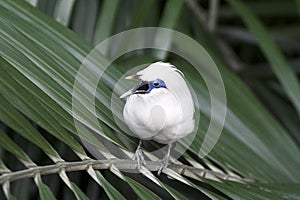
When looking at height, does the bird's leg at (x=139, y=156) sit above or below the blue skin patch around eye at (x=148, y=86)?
below

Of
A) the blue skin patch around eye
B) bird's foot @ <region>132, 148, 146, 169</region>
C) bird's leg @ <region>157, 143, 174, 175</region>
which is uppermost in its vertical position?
the blue skin patch around eye

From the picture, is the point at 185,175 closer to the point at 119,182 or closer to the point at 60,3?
the point at 119,182

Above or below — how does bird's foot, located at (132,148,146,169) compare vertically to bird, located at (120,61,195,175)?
below

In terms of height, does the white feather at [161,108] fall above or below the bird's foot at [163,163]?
above

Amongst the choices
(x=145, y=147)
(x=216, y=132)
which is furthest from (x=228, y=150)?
(x=145, y=147)

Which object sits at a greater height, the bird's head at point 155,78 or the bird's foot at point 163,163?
the bird's head at point 155,78

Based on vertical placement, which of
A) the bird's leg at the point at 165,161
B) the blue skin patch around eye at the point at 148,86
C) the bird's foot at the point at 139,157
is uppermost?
the blue skin patch around eye at the point at 148,86
